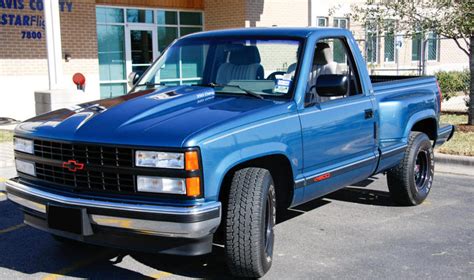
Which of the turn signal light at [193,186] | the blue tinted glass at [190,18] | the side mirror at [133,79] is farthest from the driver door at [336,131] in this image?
the blue tinted glass at [190,18]

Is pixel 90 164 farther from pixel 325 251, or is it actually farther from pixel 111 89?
pixel 111 89

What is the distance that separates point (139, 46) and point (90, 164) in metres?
12.7

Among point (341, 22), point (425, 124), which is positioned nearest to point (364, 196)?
point (425, 124)

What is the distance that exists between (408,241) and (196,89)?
2.40m

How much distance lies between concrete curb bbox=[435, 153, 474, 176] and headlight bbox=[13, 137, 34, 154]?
638cm

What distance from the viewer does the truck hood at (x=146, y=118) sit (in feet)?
12.0

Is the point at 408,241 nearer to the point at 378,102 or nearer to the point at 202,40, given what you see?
the point at 378,102

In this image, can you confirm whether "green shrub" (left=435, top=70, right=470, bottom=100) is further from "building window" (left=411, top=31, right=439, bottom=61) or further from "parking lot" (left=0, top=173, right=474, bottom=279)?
"parking lot" (left=0, top=173, right=474, bottom=279)

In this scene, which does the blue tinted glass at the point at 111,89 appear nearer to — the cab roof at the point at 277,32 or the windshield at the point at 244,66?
the windshield at the point at 244,66

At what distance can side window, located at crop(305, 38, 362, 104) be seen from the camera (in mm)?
5035

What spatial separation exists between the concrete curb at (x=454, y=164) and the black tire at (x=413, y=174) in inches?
80.0

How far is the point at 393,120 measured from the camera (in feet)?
18.8

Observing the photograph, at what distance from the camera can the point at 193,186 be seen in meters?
3.54

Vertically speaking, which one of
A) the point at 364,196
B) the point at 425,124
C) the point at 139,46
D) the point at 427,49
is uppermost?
the point at 139,46
